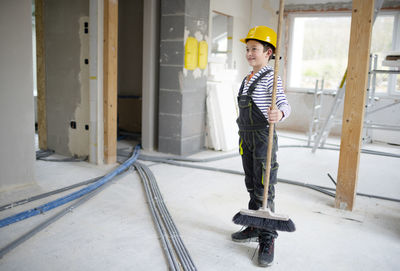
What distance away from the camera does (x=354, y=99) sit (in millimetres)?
3189

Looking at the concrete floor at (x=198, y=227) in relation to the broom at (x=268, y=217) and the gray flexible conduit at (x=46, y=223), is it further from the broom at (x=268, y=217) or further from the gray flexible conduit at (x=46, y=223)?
the broom at (x=268, y=217)

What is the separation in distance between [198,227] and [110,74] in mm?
2396

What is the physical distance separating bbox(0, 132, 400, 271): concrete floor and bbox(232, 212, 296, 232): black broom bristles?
0.93 ft

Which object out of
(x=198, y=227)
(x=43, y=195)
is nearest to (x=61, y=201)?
(x=43, y=195)

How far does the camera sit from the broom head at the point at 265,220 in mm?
2229

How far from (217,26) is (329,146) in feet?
13.8

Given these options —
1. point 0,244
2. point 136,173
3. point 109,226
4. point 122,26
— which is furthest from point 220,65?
point 0,244

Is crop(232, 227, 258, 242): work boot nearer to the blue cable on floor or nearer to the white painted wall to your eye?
the blue cable on floor

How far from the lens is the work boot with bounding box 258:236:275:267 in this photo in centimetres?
234

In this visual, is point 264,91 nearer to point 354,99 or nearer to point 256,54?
point 256,54

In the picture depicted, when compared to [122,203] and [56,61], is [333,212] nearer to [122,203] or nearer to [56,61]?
[122,203]

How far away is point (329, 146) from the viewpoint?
636cm

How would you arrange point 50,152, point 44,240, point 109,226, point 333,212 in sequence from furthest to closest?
point 50,152 < point 333,212 < point 109,226 < point 44,240

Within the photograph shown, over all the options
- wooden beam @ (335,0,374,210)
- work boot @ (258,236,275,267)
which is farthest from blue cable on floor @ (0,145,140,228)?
wooden beam @ (335,0,374,210)
